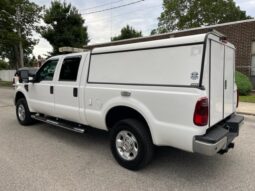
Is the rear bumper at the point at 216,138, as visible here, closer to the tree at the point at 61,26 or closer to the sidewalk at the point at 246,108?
the sidewalk at the point at 246,108

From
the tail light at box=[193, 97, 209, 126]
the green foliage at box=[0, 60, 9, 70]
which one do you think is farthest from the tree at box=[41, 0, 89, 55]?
the green foliage at box=[0, 60, 9, 70]

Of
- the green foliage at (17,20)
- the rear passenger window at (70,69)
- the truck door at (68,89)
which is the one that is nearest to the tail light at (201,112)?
the truck door at (68,89)

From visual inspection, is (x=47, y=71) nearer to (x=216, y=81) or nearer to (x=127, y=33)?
(x=216, y=81)

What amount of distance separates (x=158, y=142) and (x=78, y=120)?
196cm

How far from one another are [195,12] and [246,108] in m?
28.9

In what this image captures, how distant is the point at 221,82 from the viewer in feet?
12.1

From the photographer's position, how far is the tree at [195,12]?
34.3 metres

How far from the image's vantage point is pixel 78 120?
4.80 m

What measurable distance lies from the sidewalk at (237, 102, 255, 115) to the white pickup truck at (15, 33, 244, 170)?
4314 mm

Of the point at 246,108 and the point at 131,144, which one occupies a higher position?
the point at 131,144

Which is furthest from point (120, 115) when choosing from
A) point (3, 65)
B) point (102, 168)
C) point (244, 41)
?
point (3, 65)

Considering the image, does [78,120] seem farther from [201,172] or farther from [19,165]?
[201,172]

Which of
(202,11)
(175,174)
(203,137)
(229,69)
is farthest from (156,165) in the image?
(202,11)

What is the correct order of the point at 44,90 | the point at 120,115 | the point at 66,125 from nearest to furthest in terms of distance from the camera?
the point at 120,115 → the point at 66,125 → the point at 44,90
